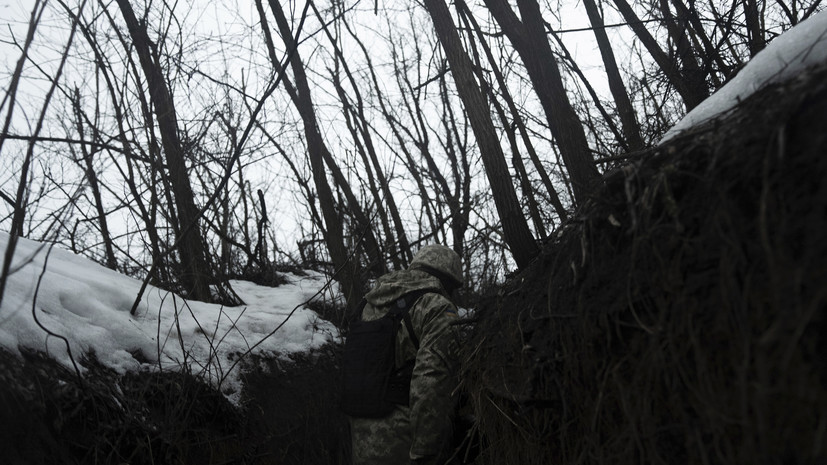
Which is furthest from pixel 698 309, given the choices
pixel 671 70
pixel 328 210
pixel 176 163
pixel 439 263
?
pixel 176 163

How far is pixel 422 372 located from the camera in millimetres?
2768

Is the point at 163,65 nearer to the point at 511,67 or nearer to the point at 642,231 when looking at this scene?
the point at 511,67

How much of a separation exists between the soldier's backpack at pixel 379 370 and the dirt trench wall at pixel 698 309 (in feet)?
3.41

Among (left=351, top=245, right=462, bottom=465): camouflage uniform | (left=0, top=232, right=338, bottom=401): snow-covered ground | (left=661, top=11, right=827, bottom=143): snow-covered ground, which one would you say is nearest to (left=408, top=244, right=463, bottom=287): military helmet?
(left=351, top=245, right=462, bottom=465): camouflage uniform

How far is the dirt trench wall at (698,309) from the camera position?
1153 mm

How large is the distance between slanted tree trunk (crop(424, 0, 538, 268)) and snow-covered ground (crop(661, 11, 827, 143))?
1.56m

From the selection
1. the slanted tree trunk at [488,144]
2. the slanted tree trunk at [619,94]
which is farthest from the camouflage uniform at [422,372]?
the slanted tree trunk at [619,94]

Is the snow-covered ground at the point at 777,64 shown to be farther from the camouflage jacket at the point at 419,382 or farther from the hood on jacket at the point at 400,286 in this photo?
the hood on jacket at the point at 400,286

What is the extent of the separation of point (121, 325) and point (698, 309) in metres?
3.40

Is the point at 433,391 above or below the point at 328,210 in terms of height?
below

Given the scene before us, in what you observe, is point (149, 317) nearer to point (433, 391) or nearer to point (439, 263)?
point (439, 263)

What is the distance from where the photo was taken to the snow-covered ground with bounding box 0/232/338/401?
2.85 m

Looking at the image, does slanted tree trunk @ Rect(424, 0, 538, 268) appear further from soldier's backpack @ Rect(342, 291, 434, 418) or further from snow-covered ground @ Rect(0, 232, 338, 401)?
snow-covered ground @ Rect(0, 232, 338, 401)

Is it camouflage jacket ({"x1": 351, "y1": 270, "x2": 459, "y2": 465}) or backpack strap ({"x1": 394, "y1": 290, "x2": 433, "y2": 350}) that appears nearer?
camouflage jacket ({"x1": 351, "y1": 270, "x2": 459, "y2": 465})
